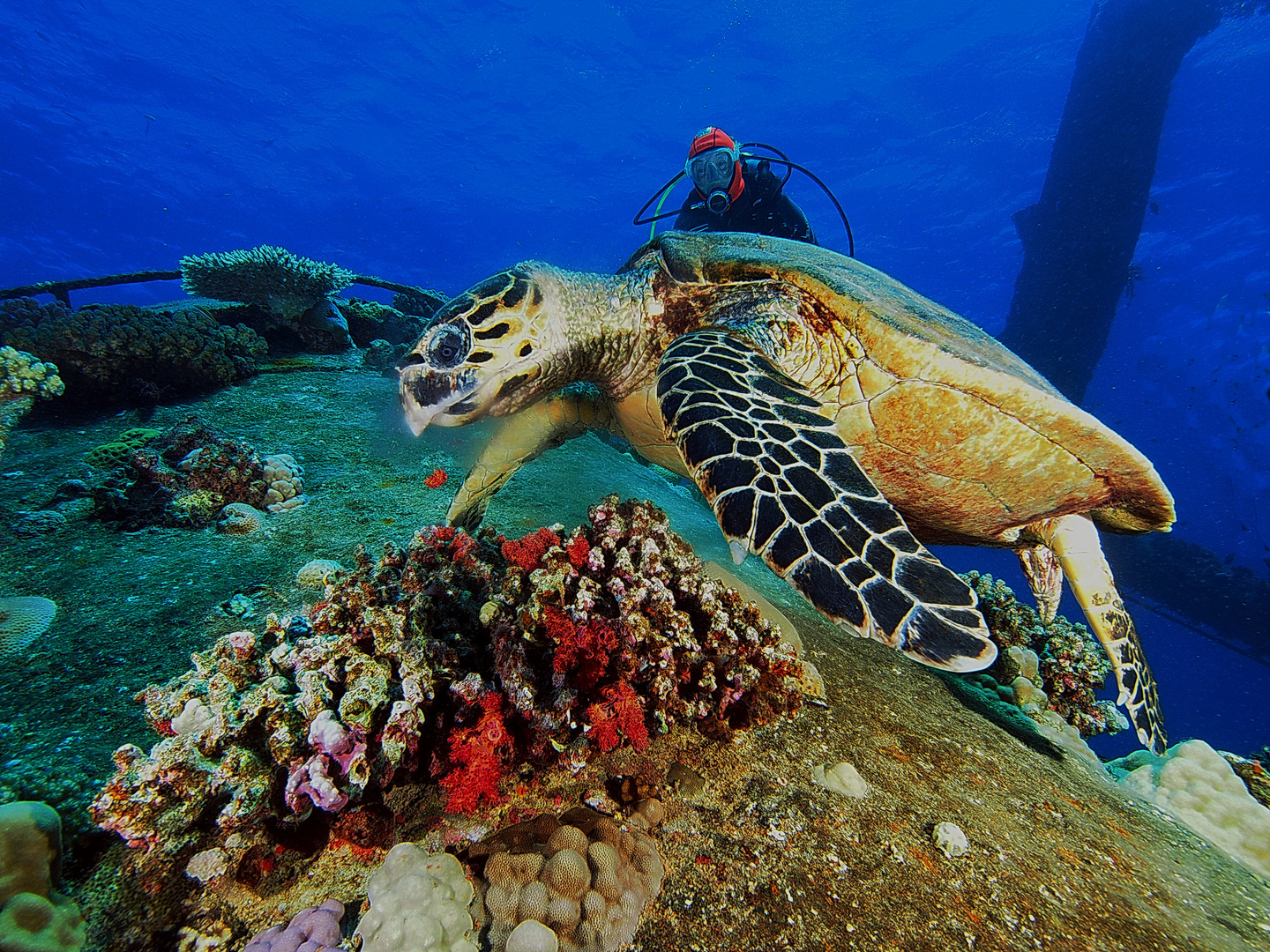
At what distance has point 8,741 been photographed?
137 cm

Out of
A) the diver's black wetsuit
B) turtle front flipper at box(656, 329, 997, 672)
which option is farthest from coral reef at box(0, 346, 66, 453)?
the diver's black wetsuit

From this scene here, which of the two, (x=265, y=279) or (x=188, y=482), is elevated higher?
(x=265, y=279)

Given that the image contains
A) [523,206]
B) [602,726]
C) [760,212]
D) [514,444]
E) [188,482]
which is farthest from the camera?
[523,206]

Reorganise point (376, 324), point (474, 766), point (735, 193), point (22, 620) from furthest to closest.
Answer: point (376, 324) < point (735, 193) < point (22, 620) < point (474, 766)

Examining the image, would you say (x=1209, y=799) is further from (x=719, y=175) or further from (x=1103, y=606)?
(x=719, y=175)

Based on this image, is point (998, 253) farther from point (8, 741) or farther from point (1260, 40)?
point (8, 741)

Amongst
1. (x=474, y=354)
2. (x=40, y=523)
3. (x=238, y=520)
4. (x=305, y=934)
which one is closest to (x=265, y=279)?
(x=40, y=523)

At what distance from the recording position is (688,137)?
54125mm

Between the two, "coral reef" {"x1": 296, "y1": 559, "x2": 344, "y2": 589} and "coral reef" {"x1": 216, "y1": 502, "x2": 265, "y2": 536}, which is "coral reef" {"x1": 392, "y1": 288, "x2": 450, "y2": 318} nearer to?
"coral reef" {"x1": 216, "y1": 502, "x2": 265, "y2": 536}

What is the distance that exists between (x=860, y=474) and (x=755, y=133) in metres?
55.5

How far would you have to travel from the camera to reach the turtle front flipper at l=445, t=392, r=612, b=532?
3.36 meters

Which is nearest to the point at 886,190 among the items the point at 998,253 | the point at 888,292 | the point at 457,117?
the point at 998,253

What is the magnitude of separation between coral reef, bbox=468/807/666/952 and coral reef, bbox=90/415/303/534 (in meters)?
2.67

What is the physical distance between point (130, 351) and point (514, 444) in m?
4.06
